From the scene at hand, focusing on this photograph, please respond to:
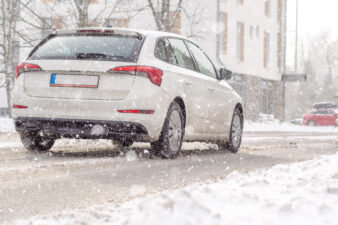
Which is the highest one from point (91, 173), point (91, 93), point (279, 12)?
point (279, 12)

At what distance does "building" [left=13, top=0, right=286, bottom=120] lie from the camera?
30.8 meters

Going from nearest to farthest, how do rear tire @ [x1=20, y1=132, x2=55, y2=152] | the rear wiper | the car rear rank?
1. the car rear
2. the rear wiper
3. rear tire @ [x1=20, y1=132, x2=55, y2=152]

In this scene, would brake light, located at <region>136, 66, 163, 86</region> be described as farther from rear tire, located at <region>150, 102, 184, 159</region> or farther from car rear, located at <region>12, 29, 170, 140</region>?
rear tire, located at <region>150, 102, 184, 159</region>

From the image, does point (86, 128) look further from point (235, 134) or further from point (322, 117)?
point (322, 117)

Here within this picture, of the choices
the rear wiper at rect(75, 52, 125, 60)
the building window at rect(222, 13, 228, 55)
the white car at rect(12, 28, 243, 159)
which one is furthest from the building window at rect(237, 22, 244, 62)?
the rear wiper at rect(75, 52, 125, 60)

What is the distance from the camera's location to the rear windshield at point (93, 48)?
23.9 feet

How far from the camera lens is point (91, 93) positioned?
23.3 ft

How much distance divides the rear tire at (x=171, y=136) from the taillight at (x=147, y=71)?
46 cm

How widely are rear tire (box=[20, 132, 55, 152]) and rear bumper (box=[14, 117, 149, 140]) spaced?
0.52m

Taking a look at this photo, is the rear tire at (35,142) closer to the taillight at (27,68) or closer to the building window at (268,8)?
the taillight at (27,68)

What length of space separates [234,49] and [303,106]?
4387cm

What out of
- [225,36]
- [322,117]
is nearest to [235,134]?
[225,36]

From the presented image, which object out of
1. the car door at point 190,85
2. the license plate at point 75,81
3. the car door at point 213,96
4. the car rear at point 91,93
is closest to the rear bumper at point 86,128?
the car rear at point 91,93

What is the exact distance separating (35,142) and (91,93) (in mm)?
1395
